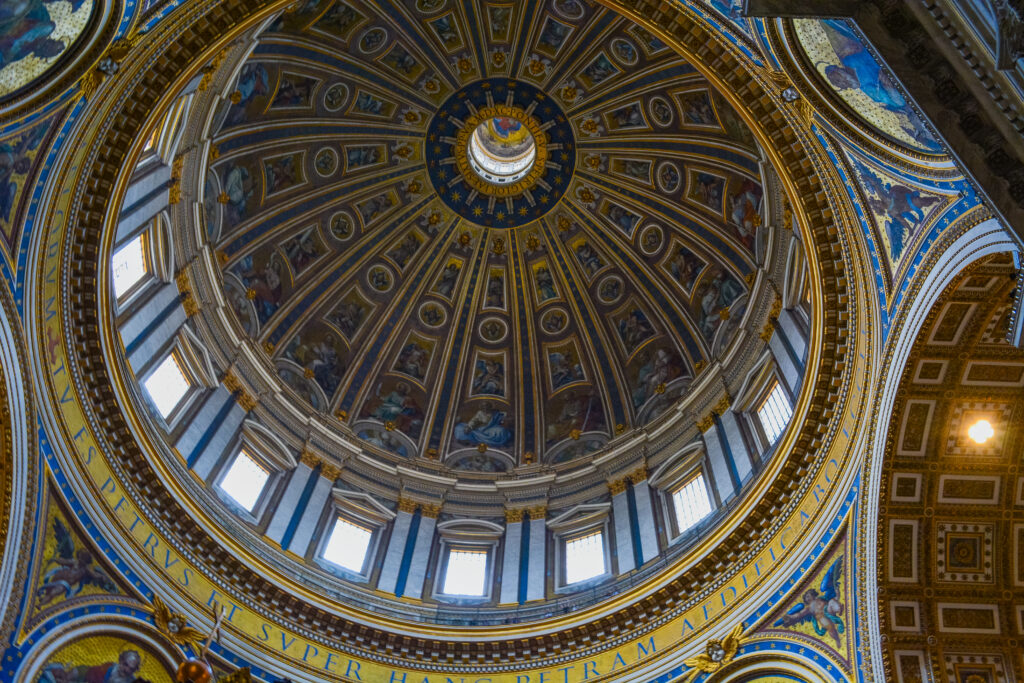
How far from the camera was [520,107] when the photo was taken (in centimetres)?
3494

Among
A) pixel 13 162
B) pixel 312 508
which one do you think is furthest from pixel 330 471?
pixel 13 162

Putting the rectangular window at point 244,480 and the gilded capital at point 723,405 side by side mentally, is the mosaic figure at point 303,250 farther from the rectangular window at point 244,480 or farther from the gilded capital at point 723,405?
the gilded capital at point 723,405

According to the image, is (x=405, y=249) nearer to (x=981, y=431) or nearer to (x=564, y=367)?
(x=564, y=367)

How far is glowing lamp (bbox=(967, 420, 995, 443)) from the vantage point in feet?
51.8

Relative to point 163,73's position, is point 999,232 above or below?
below

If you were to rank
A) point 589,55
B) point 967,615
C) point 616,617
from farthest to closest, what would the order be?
point 589,55 < point 616,617 < point 967,615

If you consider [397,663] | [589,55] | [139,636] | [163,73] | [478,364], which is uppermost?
[589,55]

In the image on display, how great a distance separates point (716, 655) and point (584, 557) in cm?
718

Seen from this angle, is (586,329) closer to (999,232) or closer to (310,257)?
(310,257)

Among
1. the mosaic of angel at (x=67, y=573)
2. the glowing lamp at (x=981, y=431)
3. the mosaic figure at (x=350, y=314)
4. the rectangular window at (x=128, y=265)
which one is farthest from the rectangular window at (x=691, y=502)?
the rectangular window at (x=128, y=265)

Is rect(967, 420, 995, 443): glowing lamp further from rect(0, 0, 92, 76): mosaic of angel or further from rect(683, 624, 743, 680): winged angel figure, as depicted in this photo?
rect(0, 0, 92, 76): mosaic of angel

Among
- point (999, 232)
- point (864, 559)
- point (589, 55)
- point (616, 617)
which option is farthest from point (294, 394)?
point (999, 232)

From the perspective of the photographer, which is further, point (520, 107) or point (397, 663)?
point (520, 107)

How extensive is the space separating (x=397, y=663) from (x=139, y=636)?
5.53 metres
